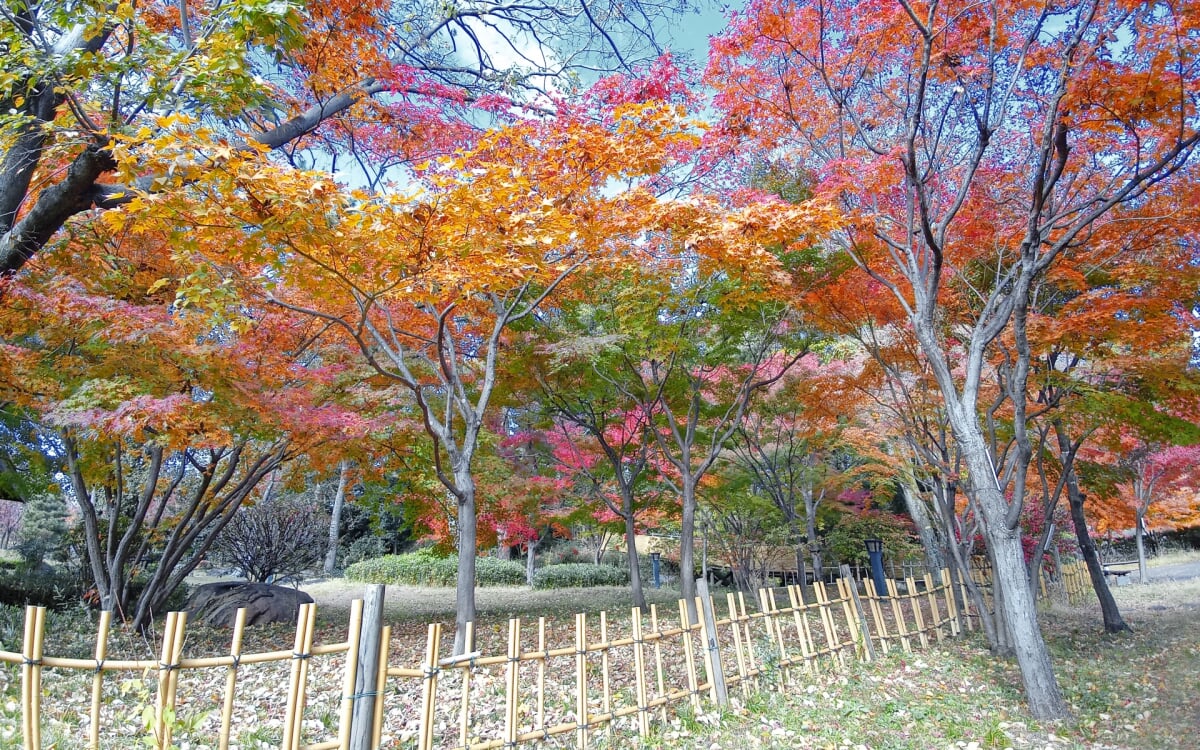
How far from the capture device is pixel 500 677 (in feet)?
19.5

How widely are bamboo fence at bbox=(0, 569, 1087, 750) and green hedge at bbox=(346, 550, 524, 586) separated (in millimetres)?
11807

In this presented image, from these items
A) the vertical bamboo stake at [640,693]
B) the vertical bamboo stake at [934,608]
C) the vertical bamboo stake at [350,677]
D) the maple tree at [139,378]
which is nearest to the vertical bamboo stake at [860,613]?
the vertical bamboo stake at [934,608]

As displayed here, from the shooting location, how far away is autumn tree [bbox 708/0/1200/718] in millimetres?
5633

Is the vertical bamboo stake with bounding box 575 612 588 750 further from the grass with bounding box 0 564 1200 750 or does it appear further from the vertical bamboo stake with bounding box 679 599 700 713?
the vertical bamboo stake with bounding box 679 599 700 713

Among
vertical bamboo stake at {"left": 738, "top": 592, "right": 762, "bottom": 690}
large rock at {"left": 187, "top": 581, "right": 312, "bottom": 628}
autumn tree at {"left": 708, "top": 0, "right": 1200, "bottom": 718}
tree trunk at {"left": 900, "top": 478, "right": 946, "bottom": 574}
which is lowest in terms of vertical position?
vertical bamboo stake at {"left": 738, "top": 592, "right": 762, "bottom": 690}

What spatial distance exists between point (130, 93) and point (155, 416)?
3013 millimetres

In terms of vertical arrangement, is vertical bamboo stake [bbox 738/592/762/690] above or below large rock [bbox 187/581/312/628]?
below

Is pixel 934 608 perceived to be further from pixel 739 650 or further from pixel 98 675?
pixel 98 675

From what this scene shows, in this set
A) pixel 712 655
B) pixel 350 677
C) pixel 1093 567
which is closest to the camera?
pixel 350 677

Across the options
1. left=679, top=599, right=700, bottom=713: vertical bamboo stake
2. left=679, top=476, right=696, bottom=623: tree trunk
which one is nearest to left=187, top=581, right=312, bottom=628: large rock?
left=679, top=476, right=696, bottom=623: tree trunk

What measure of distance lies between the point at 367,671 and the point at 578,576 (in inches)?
667

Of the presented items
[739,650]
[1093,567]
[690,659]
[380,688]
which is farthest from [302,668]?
[1093,567]

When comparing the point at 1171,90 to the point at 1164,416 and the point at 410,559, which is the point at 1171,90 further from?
the point at 410,559

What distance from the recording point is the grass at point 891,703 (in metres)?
4.58
